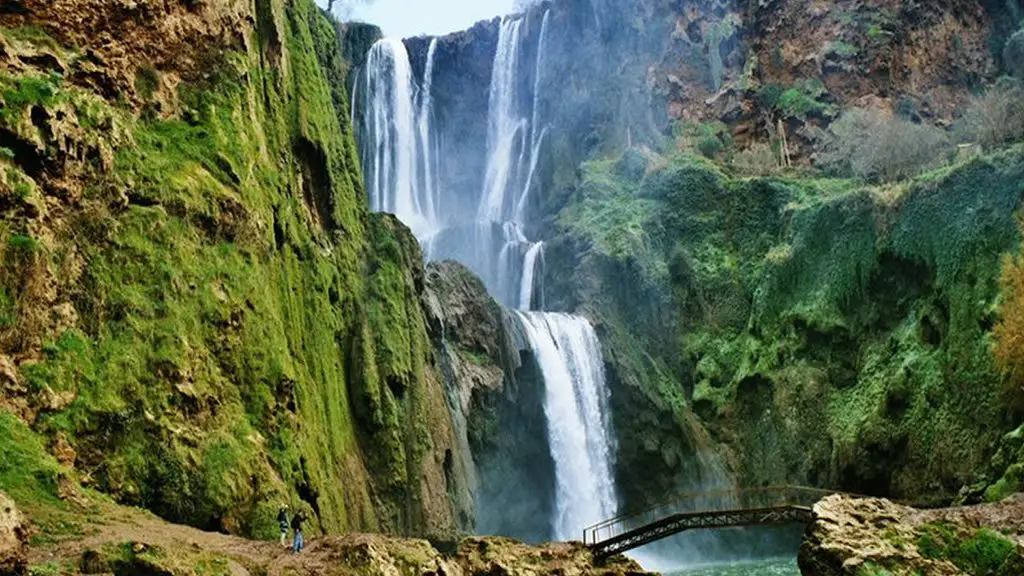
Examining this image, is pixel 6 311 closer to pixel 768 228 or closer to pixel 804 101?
pixel 768 228

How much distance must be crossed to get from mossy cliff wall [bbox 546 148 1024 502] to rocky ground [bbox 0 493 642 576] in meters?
17.9

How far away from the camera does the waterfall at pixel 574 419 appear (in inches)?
1473

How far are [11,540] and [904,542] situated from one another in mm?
16906

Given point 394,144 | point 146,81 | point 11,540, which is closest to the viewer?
point 11,540

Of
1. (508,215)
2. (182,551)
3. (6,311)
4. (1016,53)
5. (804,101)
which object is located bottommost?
(182,551)

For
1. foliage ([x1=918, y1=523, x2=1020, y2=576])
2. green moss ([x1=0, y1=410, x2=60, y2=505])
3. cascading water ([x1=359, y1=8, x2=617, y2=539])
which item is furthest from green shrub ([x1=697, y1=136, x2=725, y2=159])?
green moss ([x1=0, y1=410, x2=60, y2=505])

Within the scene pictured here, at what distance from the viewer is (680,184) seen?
5062cm

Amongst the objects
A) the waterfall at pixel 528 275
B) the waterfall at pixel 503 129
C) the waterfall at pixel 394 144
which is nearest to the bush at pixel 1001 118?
the waterfall at pixel 528 275

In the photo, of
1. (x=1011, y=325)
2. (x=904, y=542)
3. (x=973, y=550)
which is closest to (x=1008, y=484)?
(x=1011, y=325)

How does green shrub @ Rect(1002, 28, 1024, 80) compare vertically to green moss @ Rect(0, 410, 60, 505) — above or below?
above

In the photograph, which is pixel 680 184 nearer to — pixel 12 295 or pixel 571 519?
pixel 571 519

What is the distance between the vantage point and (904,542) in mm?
17812

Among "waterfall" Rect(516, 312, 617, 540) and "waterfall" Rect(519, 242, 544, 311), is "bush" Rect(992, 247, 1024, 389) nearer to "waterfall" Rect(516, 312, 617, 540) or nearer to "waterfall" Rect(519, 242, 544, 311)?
"waterfall" Rect(516, 312, 617, 540)

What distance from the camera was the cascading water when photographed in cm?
3856
